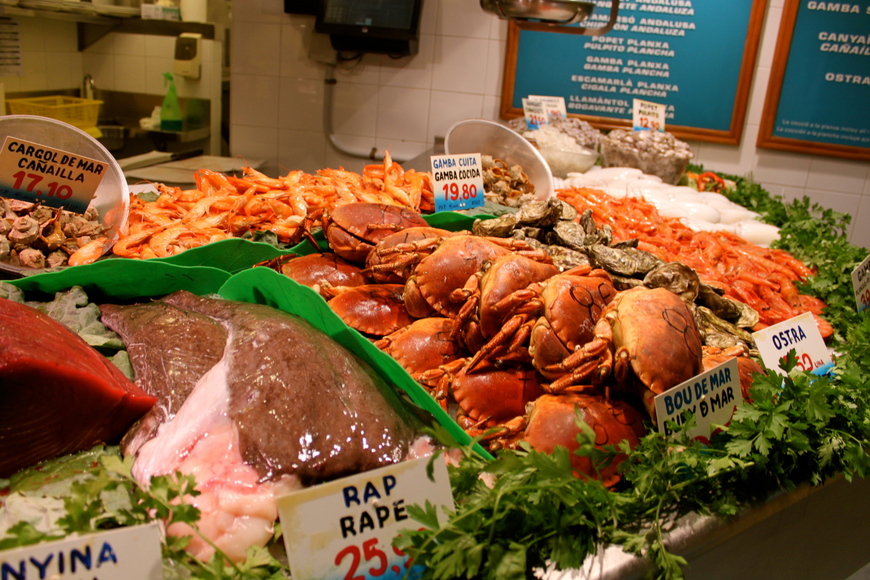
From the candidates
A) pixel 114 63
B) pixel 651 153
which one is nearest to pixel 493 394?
pixel 651 153

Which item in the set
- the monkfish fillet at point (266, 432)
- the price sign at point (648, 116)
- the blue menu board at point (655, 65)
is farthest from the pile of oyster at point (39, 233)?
the blue menu board at point (655, 65)

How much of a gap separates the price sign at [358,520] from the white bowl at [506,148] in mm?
2458

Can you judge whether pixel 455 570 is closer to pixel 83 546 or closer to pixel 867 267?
pixel 83 546

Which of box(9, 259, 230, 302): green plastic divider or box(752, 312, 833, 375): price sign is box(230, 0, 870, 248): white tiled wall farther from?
box(9, 259, 230, 302): green plastic divider

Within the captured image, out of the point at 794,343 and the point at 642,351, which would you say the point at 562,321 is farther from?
the point at 794,343

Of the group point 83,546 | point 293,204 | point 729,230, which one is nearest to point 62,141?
point 293,204

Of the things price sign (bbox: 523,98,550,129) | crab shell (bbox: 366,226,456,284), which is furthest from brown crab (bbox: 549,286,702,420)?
price sign (bbox: 523,98,550,129)

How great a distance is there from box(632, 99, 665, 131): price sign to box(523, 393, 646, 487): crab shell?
400 centimetres

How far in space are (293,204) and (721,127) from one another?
4553mm

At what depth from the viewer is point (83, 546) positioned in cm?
79

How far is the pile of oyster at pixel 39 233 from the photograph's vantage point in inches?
71.1

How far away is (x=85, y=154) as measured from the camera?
6.76ft

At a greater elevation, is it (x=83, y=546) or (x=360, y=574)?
(x=83, y=546)

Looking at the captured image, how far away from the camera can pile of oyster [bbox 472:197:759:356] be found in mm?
1880
